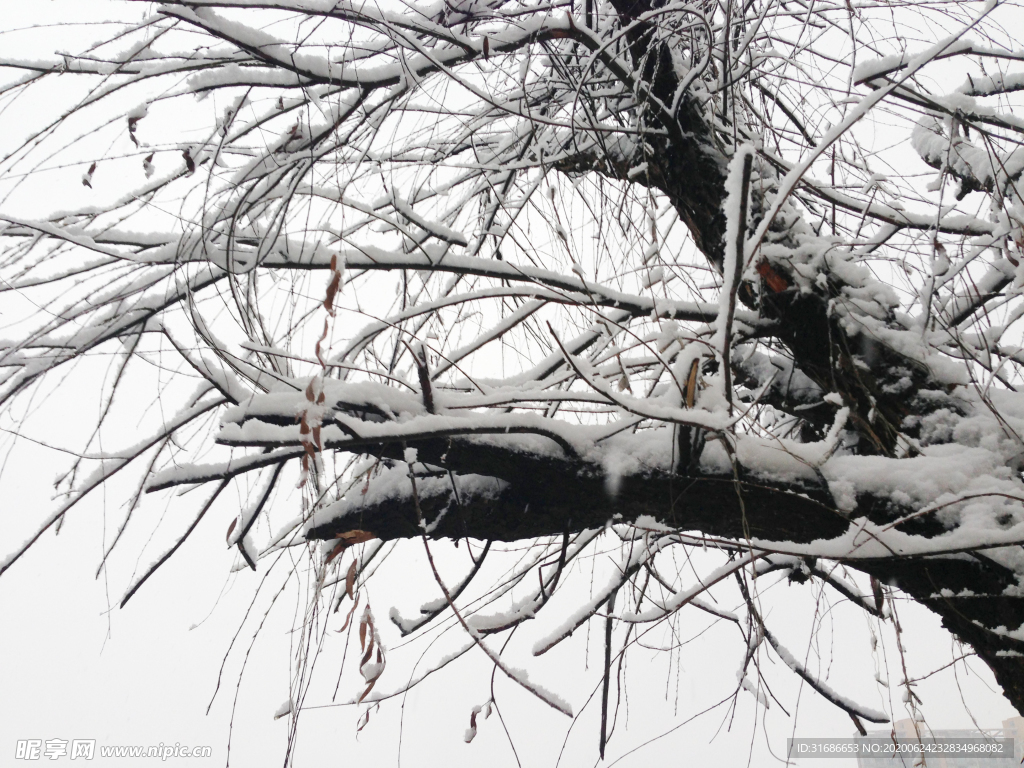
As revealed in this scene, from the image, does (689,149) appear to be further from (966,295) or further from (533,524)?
(533,524)

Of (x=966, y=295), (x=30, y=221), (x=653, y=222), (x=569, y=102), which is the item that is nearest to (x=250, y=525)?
(x=30, y=221)

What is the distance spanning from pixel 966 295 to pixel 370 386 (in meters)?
1.76

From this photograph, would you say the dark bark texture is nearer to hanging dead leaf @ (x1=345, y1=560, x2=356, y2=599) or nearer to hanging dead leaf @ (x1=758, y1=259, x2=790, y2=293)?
hanging dead leaf @ (x1=758, y1=259, x2=790, y2=293)

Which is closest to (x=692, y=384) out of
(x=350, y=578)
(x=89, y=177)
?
(x=350, y=578)

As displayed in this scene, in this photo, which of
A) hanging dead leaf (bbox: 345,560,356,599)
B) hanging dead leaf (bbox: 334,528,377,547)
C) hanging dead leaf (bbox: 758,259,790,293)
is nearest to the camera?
hanging dead leaf (bbox: 345,560,356,599)

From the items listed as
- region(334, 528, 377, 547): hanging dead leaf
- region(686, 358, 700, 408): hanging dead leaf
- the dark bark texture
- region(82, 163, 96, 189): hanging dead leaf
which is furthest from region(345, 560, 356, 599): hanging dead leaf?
region(82, 163, 96, 189): hanging dead leaf

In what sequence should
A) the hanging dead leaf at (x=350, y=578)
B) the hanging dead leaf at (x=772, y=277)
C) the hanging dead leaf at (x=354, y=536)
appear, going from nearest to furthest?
the hanging dead leaf at (x=350, y=578), the hanging dead leaf at (x=354, y=536), the hanging dead leaf at (x=772, y=277)

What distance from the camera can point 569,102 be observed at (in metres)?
2.15

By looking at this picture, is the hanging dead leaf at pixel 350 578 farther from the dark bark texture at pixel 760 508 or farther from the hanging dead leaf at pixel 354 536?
the dark bark texture at pixel 760 508

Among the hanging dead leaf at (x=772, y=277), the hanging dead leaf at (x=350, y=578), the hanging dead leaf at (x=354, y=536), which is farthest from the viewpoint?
the hanging dead leaf at (x=772, y=277)

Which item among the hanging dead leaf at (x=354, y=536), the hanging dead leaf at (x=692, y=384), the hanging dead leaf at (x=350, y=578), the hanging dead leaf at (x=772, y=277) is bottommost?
the hanging dead leaf at (x=350, y=578)

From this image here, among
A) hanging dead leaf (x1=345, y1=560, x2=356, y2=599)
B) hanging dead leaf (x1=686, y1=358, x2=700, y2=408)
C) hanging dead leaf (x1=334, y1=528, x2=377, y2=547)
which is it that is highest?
hanging dead leaf (x1=686, y1=358, x2=700, y2=408)

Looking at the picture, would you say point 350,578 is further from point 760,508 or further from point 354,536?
point 760,508

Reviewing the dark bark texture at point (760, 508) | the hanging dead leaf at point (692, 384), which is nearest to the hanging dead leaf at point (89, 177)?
the dark bark texture at point (760, 508)
